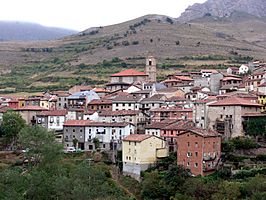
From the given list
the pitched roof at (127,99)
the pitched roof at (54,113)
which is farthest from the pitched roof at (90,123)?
the pitched roof at (127,99)

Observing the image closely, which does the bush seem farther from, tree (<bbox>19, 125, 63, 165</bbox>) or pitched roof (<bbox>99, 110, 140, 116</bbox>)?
tree (<bbox>19, 125, 63, 165</bbox>)

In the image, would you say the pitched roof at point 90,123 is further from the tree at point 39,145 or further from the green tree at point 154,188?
the green tree at point 154,188

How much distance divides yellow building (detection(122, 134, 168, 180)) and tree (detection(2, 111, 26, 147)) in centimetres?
1286

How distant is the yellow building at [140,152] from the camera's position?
155 feet

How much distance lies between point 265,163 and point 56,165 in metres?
15.9

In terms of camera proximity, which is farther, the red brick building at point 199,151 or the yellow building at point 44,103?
the yellow building at point 44,103

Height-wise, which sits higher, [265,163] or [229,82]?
[229,82]

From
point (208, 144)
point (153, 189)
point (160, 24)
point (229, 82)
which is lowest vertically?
point (153, 189)

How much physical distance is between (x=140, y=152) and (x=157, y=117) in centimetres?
818

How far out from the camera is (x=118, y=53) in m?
114

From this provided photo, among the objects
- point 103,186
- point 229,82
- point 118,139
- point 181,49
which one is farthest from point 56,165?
point 181,49

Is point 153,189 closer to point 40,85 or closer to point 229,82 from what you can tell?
point 229,82

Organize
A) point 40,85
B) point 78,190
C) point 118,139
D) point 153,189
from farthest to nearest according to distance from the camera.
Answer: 1. point 40,85
2. point 118,139
3. point 153,189
4. point 78,190

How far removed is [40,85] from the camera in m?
95.1
